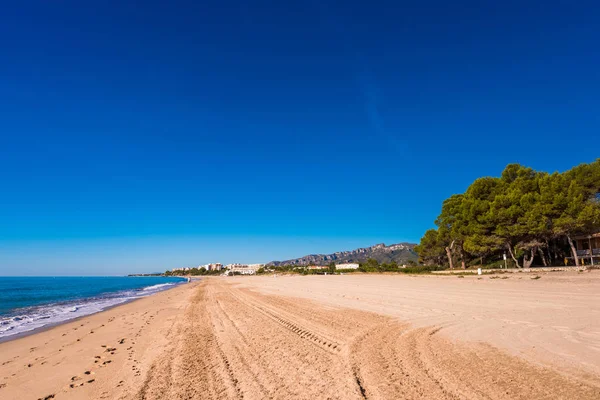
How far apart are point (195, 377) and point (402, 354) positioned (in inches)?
139

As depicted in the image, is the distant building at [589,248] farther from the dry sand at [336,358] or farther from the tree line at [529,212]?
the dry sand at [336,358]

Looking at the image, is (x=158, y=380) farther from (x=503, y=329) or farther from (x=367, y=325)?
(x=503, y=329)

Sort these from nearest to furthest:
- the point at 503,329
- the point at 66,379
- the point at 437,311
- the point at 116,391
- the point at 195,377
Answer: the point at 116,391, the point at 195,377, the point at 66,379, the point at 503,329, the point at 437,311

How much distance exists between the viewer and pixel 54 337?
10641 millimetres

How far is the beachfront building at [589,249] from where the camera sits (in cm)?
3059

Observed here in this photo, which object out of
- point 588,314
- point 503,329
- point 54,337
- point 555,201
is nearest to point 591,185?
point 555,201

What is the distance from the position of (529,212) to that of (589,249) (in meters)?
9.86

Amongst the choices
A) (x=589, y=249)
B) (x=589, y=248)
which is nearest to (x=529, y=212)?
(x=589, y=249)

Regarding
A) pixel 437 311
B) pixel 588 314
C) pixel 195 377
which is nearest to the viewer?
pixel 195 377

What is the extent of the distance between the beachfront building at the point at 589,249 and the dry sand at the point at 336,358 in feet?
89.0

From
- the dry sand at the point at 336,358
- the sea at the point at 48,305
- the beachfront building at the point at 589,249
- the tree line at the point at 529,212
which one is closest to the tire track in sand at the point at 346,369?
the dry sand at the point at 336,358

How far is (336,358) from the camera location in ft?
18.6

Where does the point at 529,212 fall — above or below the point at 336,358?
above

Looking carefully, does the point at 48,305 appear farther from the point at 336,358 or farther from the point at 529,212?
the point at 529,212
